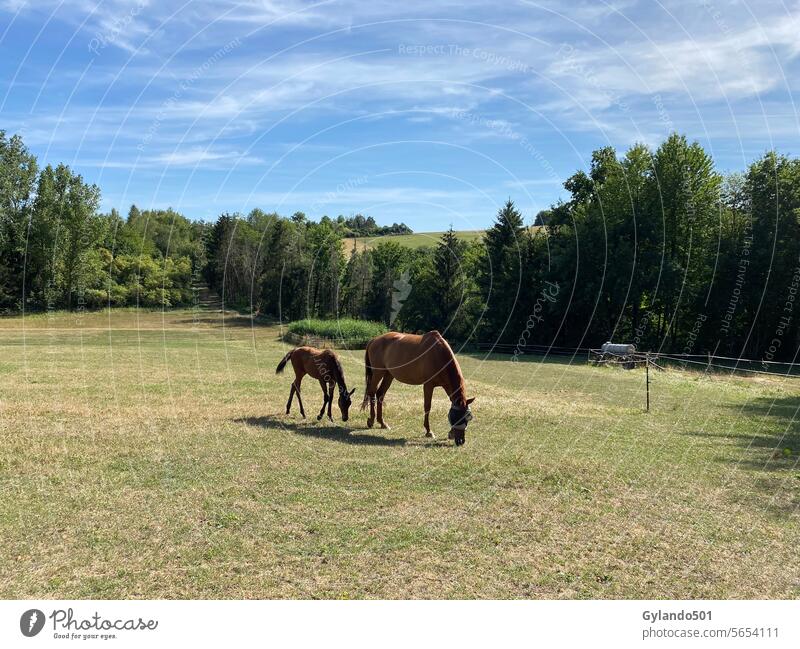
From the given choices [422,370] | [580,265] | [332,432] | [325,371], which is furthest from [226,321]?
[422,370]

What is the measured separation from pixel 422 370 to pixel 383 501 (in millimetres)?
6188

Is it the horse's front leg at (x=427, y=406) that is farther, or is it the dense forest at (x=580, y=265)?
the dense forest at (x=580, y=265)

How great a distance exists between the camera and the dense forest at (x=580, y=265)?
4725 centimetres

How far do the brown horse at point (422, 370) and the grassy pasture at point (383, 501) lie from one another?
2.64ft

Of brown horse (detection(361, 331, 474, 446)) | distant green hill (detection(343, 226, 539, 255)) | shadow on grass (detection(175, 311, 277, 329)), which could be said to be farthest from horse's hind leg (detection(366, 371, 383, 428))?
distant green hill (detection(343, 226, 539, 255))

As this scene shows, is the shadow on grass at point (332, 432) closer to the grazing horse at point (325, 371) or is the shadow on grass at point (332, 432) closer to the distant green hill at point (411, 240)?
the grazing horse at point (325, 371)

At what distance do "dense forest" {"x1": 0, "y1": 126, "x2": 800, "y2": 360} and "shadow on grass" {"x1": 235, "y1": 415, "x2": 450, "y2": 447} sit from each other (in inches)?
1207

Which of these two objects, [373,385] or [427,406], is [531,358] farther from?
[427,406]

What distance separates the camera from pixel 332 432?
50.1 feet

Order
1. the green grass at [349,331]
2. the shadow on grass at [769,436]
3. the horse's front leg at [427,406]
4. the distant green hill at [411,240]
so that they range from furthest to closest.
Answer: the distant green hill at [411,240], the green grass at [349,331], the horse's front leg at [427,406], the shadow on grass at [769,436]

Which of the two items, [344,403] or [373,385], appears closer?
[344,403]

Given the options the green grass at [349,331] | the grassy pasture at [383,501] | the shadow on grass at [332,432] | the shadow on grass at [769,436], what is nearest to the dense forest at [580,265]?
the green grass at [349,331]

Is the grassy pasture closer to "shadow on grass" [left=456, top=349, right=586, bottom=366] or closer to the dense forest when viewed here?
"shadow on grass" [left=456, top=349, right=586, bottom=366]
